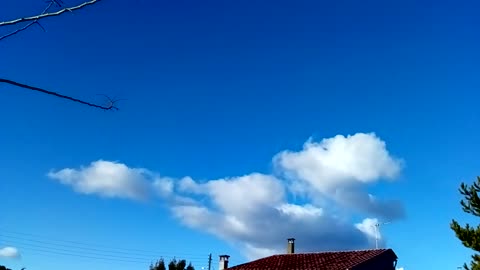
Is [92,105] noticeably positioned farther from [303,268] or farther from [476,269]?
[303,268]

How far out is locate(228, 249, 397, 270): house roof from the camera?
1148 inches

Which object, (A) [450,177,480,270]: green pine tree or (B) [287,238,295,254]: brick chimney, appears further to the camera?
(B) [287,238,295,254]: brick chimney

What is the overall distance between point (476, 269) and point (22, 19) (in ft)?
58.5

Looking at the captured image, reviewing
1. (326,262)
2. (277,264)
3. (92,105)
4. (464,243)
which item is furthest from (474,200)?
(92,105)

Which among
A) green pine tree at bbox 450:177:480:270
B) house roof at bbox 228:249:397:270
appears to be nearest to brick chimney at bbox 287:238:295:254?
house roof at bbox 228:249:397:270

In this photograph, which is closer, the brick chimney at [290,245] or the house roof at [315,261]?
the house roof at [315,261]

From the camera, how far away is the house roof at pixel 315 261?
29.2 m

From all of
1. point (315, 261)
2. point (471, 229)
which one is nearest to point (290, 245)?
point (315, 261)

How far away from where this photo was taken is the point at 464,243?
18344mm

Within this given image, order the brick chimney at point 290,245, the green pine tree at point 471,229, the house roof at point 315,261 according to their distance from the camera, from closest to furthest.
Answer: the green pine tree at point 471,229, the house roof at point 315,261, the brick chimney at point 290,245

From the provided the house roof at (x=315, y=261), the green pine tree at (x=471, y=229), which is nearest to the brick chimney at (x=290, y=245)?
the house roof at (x=315, y=261)

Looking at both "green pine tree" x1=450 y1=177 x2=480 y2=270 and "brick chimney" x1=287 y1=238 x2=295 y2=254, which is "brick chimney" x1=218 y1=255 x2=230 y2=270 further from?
"green pine tree" x1=450 y1=177 x2=480 y2=270

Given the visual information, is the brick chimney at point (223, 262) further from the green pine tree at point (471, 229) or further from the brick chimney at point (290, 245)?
the green pine tree at point (471, 229)

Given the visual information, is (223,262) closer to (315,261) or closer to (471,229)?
(315,261)
